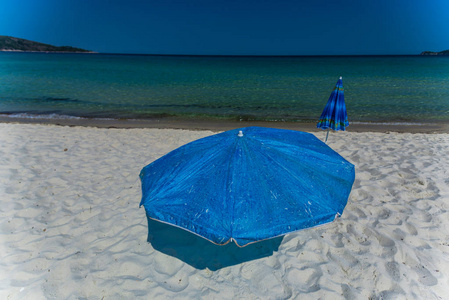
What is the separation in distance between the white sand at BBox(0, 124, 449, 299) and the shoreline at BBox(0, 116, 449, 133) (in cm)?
571

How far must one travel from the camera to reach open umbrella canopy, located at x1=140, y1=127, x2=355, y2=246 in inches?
98.3

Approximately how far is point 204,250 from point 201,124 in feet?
30.2

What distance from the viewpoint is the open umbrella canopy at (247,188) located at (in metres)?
2.50

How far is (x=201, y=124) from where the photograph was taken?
1264 cm

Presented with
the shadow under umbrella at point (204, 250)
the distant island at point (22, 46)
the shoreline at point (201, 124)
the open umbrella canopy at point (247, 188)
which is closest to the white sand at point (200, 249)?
the shadow under umbrella at point (204, 250)

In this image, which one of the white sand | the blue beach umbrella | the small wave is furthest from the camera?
the small wave

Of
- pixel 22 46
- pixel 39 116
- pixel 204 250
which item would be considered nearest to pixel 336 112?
pixel 204 250

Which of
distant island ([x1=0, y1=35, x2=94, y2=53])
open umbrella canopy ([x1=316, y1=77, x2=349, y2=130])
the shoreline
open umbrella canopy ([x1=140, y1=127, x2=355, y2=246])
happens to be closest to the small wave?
the shoreline

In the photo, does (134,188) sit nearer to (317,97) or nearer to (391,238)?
(391,238)

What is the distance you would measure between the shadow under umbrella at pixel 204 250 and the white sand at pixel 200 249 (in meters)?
0.02

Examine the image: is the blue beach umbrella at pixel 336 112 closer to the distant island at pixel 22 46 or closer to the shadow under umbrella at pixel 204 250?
the shadow under umbrella at pixel 204 250

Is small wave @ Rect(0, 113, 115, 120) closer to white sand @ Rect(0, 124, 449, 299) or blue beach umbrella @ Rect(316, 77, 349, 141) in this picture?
white sand @ Rect(0, 124, 449, 299)

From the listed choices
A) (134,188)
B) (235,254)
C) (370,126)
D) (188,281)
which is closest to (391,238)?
(235,254)

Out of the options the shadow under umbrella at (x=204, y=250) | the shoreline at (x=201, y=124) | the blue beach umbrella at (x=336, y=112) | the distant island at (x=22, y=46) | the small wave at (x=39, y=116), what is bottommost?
the shadow under umbrella at (x=204, y=250)
